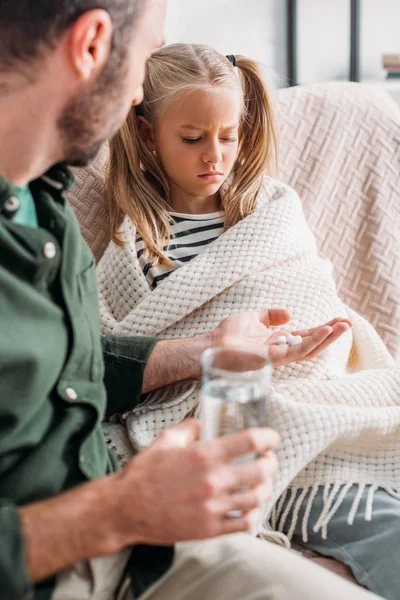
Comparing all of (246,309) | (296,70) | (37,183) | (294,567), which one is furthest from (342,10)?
(294,567)

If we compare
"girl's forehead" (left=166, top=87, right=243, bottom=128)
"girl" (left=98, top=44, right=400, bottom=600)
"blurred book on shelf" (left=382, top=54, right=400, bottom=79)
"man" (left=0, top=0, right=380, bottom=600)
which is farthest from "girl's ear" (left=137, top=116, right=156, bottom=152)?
"blurred book on shelf" (left=382, top=54, right=400, bottom=79)

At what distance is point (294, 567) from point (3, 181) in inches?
21.0

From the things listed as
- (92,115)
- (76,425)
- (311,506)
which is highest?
(92,115)

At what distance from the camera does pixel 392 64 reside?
325 cm

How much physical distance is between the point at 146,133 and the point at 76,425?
843 millimetres

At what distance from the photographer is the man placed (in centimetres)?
81

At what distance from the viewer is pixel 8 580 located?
76cm

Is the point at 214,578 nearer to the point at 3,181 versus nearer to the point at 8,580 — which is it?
the point at 8,580

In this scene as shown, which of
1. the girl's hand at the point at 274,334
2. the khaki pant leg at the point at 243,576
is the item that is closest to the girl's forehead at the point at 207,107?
the girl's hand at the point at 274,334

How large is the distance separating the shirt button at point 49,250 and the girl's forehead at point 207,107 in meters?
0.65

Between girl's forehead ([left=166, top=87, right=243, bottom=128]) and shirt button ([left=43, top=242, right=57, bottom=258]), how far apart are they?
0.65 metres

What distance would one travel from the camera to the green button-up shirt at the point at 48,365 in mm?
904

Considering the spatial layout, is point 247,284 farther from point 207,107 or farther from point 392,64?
point 392,64

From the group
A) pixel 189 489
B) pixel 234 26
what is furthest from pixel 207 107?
pixel 234 26
